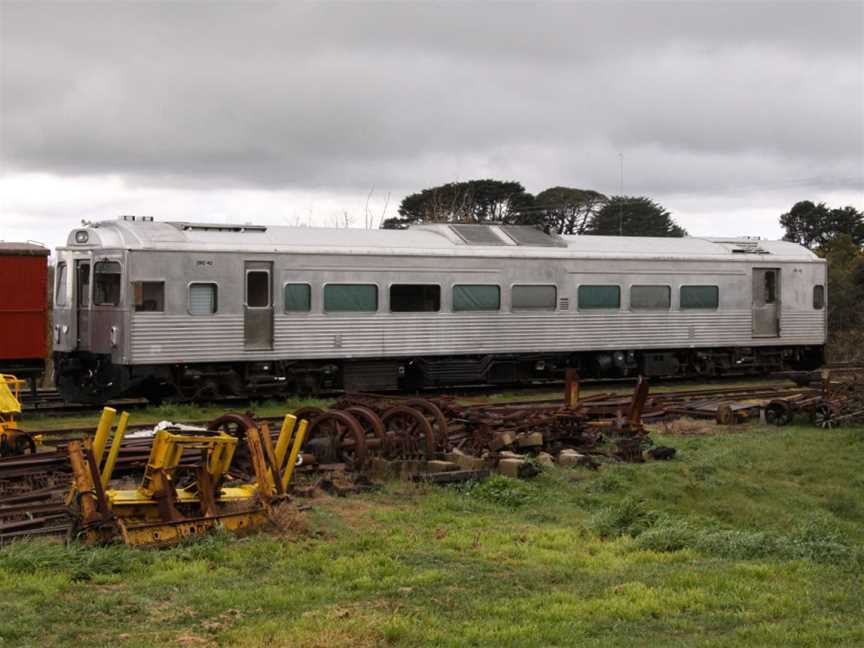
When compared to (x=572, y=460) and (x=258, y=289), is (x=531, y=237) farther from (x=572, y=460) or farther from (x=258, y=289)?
(x=572, y=460)

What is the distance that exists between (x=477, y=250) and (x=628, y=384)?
17.8 feet

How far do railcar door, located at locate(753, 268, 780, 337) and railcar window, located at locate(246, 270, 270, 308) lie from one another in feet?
40.0

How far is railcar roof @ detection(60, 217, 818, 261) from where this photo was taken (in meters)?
Result: 19.0

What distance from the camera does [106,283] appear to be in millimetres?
18984

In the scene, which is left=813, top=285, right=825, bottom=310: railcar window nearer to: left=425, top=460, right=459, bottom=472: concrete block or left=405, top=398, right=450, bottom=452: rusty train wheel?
left=405, top=398, right=450, bottom=452: rusty train wheel

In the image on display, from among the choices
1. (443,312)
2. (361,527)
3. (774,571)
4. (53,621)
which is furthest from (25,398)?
(774,571)

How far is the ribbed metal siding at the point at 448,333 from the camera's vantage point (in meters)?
18.8

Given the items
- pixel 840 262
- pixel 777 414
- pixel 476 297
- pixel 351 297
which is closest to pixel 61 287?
pixel 351 297

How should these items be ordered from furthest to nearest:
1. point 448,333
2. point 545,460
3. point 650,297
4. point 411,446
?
point 650,297 → point 448,333 → point 545,460 → point 411,446

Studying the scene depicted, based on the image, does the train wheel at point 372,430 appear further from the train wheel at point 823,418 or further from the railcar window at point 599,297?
the railcar window at point 599,297

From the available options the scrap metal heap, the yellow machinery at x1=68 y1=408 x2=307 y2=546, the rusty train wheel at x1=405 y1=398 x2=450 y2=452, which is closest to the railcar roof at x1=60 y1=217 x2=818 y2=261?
the scrap metal heap

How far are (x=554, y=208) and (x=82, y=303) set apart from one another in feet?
118

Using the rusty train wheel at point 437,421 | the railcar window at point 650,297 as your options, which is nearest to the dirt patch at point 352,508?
the rusty train wheel at point 437,421

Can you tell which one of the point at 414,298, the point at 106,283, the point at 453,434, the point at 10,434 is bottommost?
the point at 453,434
